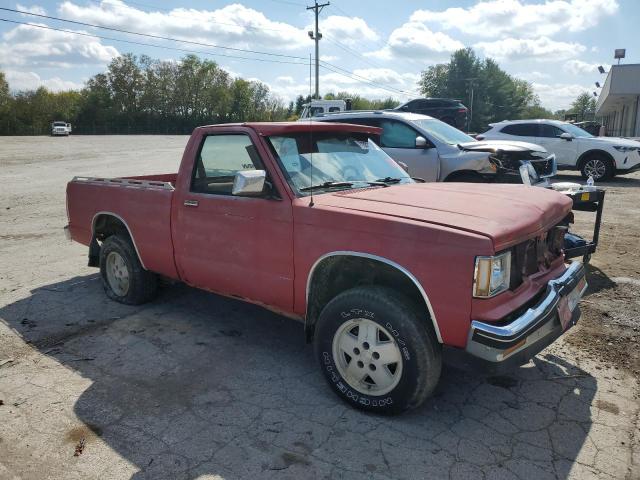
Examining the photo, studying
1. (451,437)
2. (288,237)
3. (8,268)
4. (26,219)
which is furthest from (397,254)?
(26,219)

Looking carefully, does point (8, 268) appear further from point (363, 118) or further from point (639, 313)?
point (639, 313)

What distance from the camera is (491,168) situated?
8086 millimetres

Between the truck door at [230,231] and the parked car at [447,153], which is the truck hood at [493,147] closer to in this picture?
the parked car at [447,153]

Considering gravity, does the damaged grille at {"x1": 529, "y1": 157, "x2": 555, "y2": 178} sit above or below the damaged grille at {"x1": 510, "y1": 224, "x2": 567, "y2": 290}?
above

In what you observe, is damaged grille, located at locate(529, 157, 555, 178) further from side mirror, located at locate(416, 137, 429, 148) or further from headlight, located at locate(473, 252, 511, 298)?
headlight, located at locate(473, 252, 511, 298)

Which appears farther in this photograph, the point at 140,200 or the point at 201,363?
the point at 140,200

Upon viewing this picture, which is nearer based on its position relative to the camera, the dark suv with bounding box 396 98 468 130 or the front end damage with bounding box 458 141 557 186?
the front end damage with bounding box 458 141 557 186

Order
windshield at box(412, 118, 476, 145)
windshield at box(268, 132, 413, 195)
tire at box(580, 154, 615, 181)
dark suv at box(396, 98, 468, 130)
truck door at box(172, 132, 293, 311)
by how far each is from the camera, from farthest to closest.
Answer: dark suv at box(396, 98, 468, 130) → tire at box(580, 154, 615, 181) → windshield at box(412, 118, 476, 145) → windshield at box(268, 132, 413, 195) → truck door at box(172, 132, 293, 311)

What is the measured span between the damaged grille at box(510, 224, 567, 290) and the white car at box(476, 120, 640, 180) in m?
10.7

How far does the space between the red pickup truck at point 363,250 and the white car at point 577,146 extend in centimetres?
1096

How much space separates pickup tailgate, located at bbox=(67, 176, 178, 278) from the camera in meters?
4.48

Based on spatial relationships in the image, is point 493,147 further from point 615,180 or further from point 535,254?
point 615,180

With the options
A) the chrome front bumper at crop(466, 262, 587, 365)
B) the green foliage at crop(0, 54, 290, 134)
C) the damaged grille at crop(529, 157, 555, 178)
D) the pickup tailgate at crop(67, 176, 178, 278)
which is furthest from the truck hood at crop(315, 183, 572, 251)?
the green foliage at crop(0, 54, 290, 134)

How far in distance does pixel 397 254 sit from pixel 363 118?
6.72m
